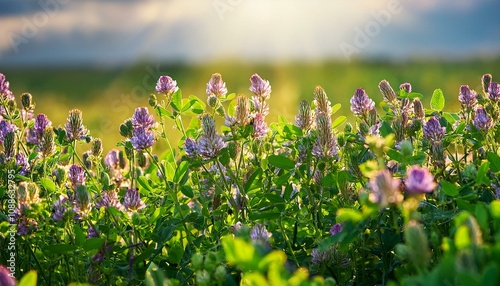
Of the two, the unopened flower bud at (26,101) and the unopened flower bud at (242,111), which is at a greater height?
the unopened flower bud at (26,101)

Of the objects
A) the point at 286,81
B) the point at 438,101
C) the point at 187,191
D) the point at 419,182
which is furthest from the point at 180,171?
the point at 286,81

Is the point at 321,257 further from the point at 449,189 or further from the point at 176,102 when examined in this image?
the point at 176,102

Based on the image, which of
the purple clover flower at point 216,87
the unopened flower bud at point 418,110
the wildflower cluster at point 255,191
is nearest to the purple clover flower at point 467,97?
the wildflower cluster at point 255,191

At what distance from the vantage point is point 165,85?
1.86 metres

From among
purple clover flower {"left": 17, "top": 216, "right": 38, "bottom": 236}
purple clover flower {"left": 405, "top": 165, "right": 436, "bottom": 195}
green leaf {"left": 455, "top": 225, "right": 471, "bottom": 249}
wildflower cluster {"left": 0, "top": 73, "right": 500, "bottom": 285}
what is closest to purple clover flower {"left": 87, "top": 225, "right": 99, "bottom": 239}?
wildflower cluster {"left": 0, "top": 73, "right": 500, "bottom": 285}

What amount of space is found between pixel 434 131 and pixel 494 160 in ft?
0.52

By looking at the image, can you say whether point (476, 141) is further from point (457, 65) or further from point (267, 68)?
point (457, 65)

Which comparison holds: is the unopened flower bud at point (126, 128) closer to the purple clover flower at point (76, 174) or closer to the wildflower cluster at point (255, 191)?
the wildflower cluster at point (255, 191)

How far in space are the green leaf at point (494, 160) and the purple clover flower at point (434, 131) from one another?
14 cm

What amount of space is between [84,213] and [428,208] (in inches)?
29.5

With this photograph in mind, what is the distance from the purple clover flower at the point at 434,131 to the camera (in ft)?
5.29

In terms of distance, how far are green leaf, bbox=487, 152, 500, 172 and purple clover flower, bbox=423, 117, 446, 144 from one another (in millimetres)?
135

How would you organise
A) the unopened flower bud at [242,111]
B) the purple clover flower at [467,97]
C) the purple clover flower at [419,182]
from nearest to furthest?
the purple clover flower at [419,182], the unopened flower bud at [242,111], the purple clover flower at [467,97]

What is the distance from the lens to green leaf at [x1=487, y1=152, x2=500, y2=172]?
1503 millimetres
